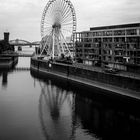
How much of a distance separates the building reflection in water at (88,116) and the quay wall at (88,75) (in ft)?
8.76

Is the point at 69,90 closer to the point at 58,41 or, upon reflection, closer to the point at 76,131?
the point at 76,131

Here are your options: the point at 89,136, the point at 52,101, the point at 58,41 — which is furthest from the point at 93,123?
the point at 58,41

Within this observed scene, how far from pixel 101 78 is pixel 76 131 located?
2613cm

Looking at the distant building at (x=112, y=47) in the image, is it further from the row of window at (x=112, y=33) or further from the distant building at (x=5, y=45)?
the distant building at (x=5, y=45)

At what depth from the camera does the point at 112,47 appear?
64.0 m

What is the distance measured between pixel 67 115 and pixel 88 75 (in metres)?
24.9

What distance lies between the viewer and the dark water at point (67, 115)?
2817 cm

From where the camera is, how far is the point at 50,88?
189ft

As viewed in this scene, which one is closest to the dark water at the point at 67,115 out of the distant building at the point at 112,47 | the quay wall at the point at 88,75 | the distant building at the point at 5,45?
Result: the quay wall at the point at 88,75

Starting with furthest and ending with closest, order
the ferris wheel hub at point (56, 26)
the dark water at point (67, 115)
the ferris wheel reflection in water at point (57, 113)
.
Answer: the ferris wheel hub at point (56, 26) < the ferris wheel reflection in water at point (57, 113) < the dark water at point (67, 115)

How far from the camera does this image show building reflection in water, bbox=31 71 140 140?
93.6 feet

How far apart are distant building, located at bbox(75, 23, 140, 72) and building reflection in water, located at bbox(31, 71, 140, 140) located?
12.4 m

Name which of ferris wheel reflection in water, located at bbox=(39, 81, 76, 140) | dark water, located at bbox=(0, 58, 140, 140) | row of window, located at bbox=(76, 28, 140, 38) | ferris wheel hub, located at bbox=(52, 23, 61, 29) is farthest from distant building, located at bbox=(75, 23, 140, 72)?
ferris wheel reflection in water, located at bbox=(39, 81, 76, 140)

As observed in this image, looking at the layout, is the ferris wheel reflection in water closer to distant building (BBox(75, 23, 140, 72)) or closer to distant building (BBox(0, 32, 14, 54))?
distant building (BBox(75, 23, 140, 72))
